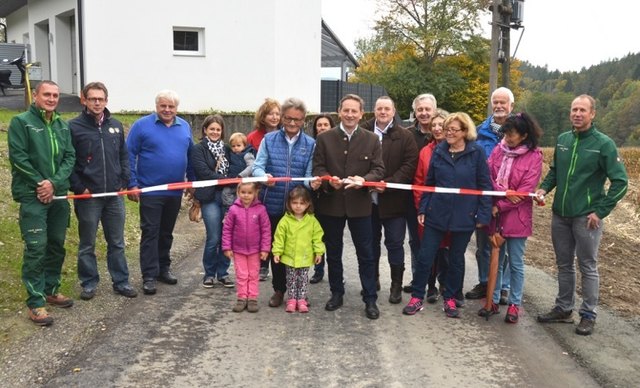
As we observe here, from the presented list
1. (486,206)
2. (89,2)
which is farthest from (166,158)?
(89,2)

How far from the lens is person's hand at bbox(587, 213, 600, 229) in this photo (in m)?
5.14

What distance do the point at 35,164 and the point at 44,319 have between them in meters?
1.30

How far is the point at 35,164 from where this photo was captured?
16.8 feet

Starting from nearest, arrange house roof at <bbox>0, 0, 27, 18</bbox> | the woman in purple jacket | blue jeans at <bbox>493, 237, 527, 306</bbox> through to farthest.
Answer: the woman in purple jacket < blue jeans at <bbox>493, 237, 527, 306</bbox> < house roof at <bbox>0, 0, 27, 18</bbox>

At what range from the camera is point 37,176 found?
5027mm

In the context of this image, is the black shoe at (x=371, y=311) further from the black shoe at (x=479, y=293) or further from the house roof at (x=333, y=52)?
the house roof at (x=333, y=52)

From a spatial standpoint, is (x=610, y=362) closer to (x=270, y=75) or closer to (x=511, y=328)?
(x=511, y=328)

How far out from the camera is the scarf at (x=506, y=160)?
5.60 metres

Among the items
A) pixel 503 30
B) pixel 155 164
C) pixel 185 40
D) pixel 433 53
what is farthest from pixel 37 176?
pixel 433 53

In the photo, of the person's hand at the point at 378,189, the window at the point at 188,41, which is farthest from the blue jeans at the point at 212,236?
the window at the point at 188,41

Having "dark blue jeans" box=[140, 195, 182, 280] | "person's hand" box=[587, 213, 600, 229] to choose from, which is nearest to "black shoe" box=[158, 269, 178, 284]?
"dark blue jeans" box=[140, 195, 182, 280]

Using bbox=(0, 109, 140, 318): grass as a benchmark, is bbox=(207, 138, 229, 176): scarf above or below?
above

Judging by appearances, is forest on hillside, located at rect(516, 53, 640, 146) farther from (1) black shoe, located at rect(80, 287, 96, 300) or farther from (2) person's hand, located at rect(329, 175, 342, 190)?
(1) black shoe, located at rect(80, 287, 96, 300)

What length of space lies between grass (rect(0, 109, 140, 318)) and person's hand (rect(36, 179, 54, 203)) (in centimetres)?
105
